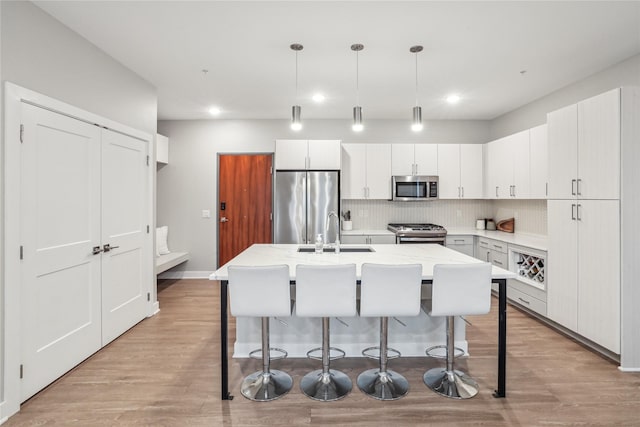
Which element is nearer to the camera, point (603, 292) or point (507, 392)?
point (507, 392)

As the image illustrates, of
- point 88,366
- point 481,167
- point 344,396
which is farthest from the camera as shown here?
point 481,167

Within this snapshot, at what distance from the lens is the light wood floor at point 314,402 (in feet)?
6.89

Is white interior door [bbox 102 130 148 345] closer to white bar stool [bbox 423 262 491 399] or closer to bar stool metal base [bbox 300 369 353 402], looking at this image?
bar stool metal base [bbox 300 369 353 402]

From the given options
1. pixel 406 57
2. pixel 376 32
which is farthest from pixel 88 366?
pixel 406 57

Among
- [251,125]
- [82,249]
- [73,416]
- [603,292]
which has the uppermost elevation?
[251,125]

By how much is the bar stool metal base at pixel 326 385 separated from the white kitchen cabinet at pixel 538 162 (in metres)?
3.28

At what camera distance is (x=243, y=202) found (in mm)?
5629

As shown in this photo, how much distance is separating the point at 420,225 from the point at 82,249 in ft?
14.5

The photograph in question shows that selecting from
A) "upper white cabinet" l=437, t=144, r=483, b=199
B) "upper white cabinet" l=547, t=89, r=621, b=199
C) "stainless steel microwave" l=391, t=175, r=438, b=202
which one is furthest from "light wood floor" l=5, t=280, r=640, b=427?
"upper white cabinet" l=437, t=144, r=483, b=199

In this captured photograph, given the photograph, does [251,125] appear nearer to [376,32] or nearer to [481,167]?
[376,32]

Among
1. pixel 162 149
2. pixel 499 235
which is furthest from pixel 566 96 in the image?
pixel 162 149

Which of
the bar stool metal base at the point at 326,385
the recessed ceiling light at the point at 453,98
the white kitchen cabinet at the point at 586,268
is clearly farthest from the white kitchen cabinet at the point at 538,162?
the bar stool metal base at the point at 326,385

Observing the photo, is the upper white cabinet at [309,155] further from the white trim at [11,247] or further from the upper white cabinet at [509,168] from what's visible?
the white trim at [11,247]

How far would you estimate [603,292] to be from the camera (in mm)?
2799
